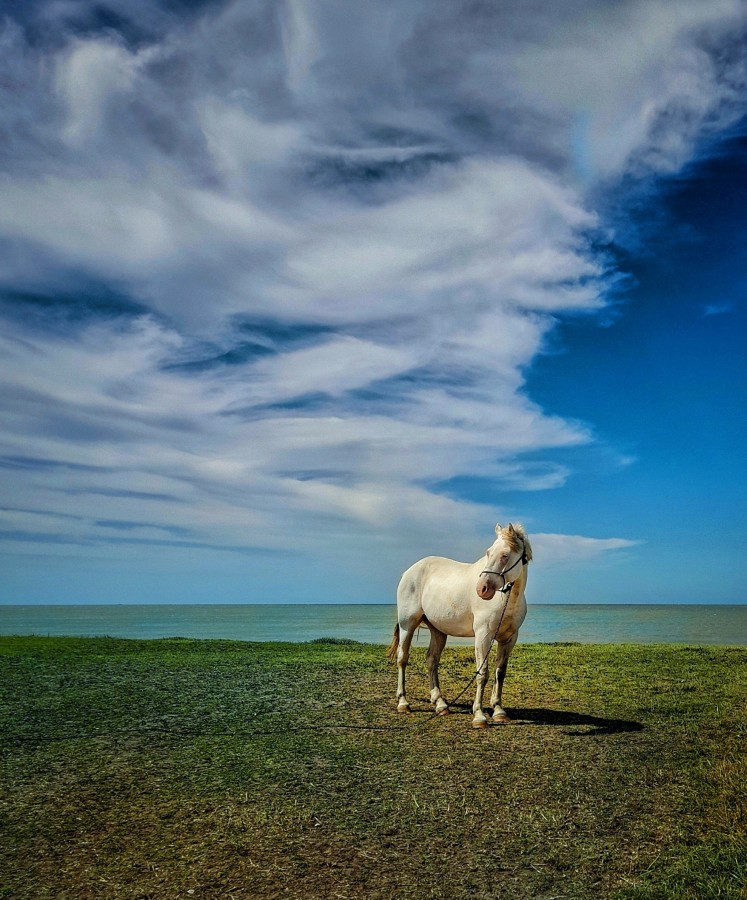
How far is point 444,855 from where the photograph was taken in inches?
206

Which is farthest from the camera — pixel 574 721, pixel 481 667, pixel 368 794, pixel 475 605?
Answer: pixel 475 605

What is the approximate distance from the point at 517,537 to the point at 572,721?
2833 millimetres

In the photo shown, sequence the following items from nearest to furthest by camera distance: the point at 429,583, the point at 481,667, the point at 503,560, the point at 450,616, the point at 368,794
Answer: the point at 368,794, the point at 503,560, the point at 481,667, the point at 450,616, the point at 429,583

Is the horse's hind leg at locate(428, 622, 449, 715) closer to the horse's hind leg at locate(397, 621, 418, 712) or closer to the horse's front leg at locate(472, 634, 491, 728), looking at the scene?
the horse's hind leg at locate(397, 621, 418, 712)

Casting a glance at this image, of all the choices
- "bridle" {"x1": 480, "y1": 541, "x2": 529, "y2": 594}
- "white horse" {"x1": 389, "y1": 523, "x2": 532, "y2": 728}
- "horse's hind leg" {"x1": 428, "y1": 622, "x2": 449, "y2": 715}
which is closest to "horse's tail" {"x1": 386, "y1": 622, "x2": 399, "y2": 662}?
"white horse" {"x1": 389, "y1": 523, "x2": 532, "y2": 728}

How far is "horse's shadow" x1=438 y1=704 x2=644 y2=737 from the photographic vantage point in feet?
29.6

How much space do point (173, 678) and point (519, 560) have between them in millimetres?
8395

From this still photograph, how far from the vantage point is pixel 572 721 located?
31.8 feet

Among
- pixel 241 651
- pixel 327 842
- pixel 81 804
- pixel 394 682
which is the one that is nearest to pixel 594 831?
pixel 327 842

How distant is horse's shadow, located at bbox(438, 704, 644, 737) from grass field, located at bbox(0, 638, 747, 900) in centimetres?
4

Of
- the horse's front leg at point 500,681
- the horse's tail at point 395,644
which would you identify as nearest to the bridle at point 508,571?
the horse's front leg at point 500,681

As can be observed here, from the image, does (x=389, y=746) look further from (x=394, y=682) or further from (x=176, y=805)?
(x=394, y=682)

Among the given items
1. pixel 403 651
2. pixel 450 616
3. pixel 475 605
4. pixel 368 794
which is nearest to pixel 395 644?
pixel 403 651

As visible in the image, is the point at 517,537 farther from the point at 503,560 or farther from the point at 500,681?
the point at 500,681
